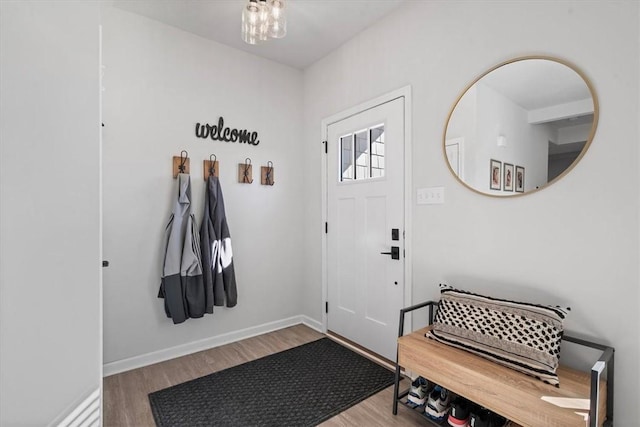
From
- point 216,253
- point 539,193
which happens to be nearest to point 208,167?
point 216,253

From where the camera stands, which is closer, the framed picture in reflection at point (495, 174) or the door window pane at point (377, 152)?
the framed picture in reflection at point (495, 174)

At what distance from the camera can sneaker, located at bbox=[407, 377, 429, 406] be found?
1847mm

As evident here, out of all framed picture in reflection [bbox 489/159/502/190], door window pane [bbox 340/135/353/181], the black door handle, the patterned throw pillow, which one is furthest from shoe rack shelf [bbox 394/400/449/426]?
door window pane [bbox 340/135/353/181]

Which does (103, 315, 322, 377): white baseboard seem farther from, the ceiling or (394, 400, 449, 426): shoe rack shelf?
the ceiling

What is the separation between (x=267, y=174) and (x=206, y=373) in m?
1.83

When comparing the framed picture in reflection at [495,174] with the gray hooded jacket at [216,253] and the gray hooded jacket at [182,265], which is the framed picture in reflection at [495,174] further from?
the gray hooded jacket at [182,265]

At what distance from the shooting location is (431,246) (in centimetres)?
220

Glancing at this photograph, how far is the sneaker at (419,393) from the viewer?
72.7 inches

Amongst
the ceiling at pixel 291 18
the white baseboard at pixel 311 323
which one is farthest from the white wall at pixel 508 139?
the white baseboard at pixel 311 323

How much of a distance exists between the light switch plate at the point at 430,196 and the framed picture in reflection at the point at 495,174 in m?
0.33

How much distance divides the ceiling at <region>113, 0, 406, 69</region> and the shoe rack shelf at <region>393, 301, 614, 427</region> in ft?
8.05

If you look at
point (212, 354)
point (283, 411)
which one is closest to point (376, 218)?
point (283, 411)

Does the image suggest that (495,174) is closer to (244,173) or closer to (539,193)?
(539,193)

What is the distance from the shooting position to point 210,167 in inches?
110
